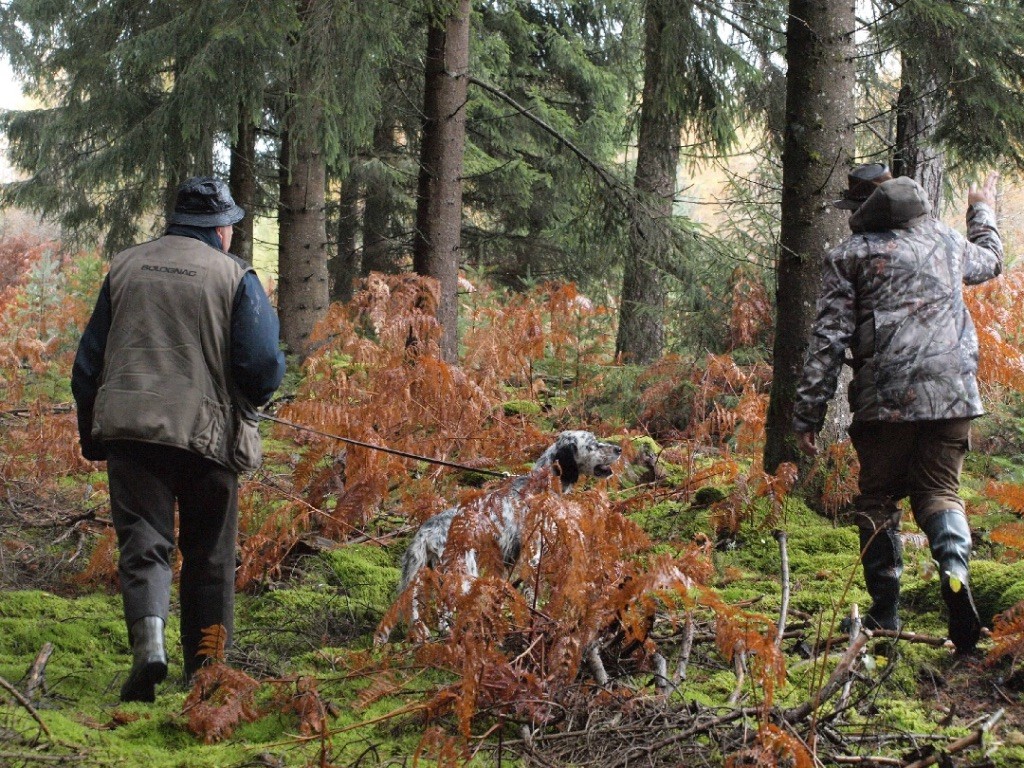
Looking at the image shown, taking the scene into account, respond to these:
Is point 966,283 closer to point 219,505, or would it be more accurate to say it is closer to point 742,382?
point 742,382

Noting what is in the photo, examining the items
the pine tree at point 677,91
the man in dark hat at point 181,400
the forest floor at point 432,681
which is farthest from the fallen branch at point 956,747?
the pine tree at point 677,91

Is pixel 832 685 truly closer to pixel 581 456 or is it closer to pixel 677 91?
pixel 581 456

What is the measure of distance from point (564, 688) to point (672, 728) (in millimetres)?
490

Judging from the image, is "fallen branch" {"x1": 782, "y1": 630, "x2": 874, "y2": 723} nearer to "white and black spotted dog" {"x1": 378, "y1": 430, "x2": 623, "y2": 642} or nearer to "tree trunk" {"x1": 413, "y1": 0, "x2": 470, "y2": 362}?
"white and black spotted dog" {"x1": 378, "y1": 430, "x2": 623, "y2": 642}

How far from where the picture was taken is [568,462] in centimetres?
489

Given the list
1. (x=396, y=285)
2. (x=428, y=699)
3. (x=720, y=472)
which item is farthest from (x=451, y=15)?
(x=428, y=699)

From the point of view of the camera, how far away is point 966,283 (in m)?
4.45

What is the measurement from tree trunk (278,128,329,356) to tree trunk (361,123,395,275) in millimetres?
3260

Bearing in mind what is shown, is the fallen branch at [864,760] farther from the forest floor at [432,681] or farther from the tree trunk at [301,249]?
the tree trunk at [301,249]

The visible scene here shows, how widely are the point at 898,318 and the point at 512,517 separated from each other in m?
1.98

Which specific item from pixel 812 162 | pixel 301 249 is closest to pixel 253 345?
pixel 812 162

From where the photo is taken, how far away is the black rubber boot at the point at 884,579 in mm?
4094

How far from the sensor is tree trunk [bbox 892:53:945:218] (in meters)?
7.89

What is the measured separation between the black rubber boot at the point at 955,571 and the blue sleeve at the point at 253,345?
292cm
